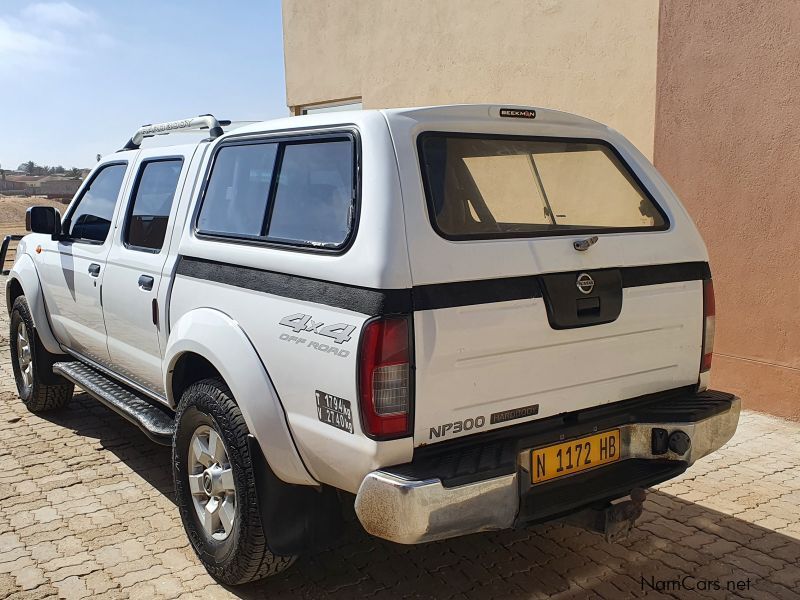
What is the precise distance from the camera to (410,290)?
2.46 m

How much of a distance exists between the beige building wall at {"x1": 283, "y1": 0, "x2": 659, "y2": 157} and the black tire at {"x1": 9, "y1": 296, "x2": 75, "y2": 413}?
182 inches

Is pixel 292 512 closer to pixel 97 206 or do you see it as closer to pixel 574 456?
pixel 574 456

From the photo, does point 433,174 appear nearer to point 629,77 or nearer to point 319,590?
point 319,590

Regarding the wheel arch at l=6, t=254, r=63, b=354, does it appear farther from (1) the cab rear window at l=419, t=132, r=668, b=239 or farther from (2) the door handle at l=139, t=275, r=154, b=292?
(1) the cab rear window at l=419, t=132, r=668, b=239

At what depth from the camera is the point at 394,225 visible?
98.9 inches

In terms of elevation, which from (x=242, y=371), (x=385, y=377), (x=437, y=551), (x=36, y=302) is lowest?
(x=437, y=551)

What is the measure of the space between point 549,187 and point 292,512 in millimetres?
1790

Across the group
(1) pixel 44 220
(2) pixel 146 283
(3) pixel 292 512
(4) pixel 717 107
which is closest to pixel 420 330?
(3) pixel 292 512

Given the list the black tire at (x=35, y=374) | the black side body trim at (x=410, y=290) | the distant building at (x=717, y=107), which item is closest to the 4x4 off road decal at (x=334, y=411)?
the black side body trim at (x=410, y=290)

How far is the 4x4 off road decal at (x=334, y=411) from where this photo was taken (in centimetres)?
249

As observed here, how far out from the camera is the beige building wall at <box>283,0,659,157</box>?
20.2ft

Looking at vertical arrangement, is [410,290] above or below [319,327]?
above

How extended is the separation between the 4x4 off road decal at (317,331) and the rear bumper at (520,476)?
0.44 m

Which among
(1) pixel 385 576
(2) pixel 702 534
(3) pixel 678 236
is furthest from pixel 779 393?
(1) pixel 385 576
